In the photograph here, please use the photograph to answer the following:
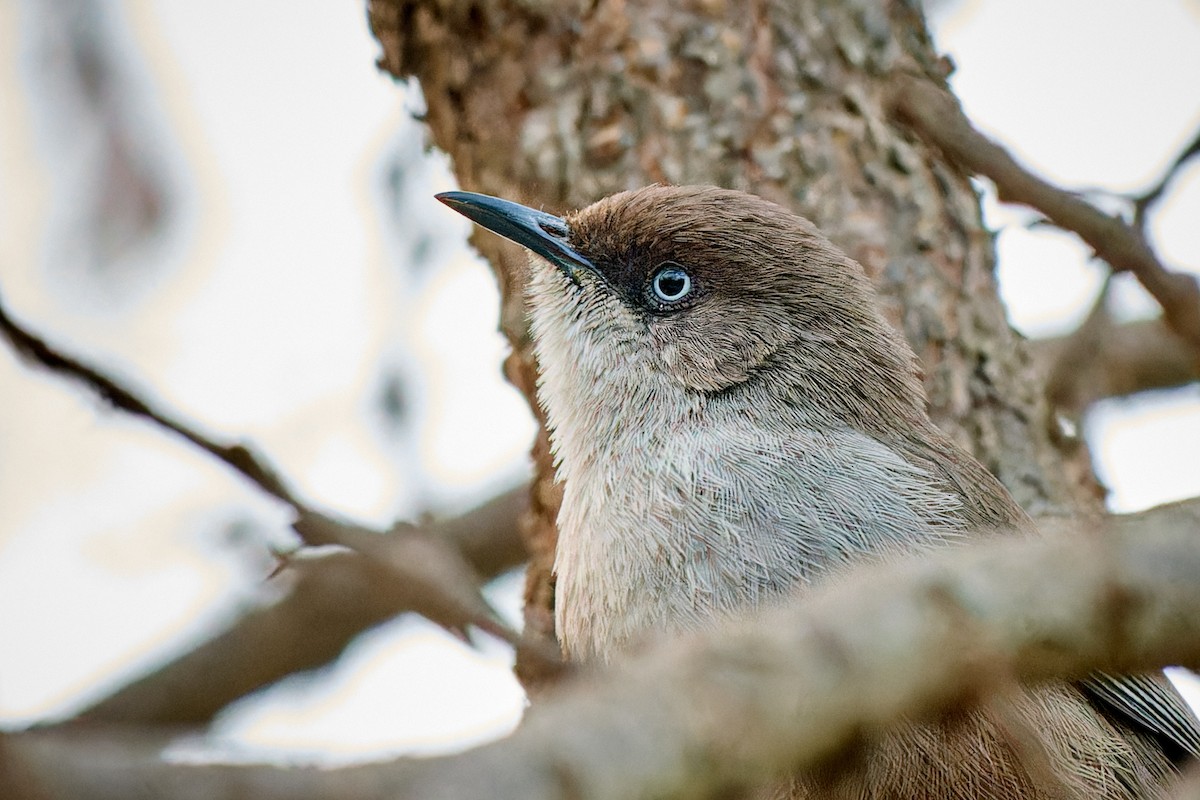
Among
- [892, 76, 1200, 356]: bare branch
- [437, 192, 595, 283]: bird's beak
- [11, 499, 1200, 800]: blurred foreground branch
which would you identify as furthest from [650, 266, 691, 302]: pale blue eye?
[11, 499, 1200, 800]: blurred foreground branch

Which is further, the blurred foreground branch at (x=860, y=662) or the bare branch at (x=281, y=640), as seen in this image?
the bare branch at (x=281, y=640)

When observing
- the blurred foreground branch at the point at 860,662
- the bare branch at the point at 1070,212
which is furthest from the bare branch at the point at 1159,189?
the blurred foreground branch at the point at 860,662

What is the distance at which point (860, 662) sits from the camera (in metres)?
1.79

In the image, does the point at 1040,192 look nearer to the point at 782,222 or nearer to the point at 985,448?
the point at 782,222

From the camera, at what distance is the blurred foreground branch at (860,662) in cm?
158

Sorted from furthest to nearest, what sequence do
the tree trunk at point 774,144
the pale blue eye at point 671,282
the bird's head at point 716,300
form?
1. the tree trunk at point 774,144
2. the pale blue eye at point 671,282
3. the bird's head at point 716,300

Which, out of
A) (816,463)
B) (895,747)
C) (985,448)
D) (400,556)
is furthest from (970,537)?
(400,556)

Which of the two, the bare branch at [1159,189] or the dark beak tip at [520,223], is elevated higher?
the bare branch at [1159,189]

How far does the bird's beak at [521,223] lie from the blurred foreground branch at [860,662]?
8.73 ft

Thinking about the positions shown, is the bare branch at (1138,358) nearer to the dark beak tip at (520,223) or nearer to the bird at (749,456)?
the bird at (749,456)

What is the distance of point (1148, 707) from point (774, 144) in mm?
2252

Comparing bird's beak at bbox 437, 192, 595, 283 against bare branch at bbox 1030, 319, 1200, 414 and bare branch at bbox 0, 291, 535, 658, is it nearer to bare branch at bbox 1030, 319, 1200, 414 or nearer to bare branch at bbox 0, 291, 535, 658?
bare branch at bbox 0, 291, 535, 658

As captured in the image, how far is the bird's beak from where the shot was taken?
4.42 meters

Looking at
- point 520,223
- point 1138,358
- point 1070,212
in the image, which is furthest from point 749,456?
point 1138,358
